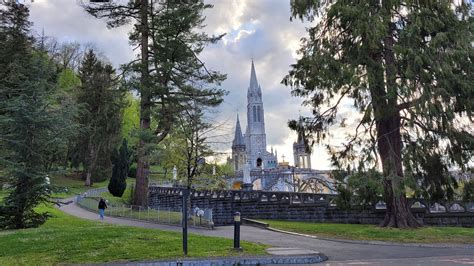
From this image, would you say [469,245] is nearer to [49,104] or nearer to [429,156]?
[429,156]

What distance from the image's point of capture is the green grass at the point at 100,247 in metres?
10.4

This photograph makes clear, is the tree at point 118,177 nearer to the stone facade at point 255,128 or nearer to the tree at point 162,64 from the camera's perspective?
the tree at point 162,64

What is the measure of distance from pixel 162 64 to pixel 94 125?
27.5 metres

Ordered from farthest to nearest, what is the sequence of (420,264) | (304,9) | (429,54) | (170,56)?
1. (170,56)
2. (304,9)
3. (429,54)
4. (420,264)

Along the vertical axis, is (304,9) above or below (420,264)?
above

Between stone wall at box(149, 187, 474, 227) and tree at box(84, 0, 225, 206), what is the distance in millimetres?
7027

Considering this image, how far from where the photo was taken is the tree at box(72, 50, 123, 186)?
49844 mm

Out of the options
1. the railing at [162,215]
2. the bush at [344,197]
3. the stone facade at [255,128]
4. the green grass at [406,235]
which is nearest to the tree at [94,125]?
the railing at [162,215]

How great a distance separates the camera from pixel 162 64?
27234mm

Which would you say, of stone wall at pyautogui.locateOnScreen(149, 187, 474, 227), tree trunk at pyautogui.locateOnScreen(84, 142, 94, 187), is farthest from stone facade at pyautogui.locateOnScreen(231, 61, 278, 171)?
stone wall at pyautogui.locateOnScreen(149, 187, 474, 227)

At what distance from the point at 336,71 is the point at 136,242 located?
11102 millimetres

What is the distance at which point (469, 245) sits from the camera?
13.8 metres

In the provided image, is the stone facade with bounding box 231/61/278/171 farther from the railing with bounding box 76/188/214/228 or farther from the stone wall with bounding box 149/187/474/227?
the railing with bounding box 76/188/214/228

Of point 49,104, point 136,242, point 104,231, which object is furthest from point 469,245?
point 49,104
